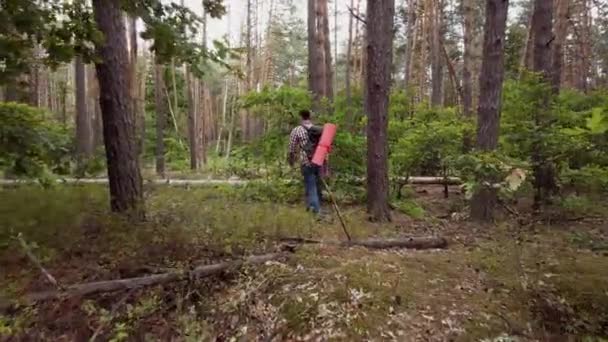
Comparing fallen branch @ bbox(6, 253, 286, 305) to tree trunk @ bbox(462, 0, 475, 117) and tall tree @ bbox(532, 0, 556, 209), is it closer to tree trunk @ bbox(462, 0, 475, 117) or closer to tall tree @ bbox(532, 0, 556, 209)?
tall tree @ bbox(532, 0, 556, 209)

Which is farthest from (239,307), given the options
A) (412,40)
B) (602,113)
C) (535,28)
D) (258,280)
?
(412,40)

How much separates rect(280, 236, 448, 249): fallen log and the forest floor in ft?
0.47

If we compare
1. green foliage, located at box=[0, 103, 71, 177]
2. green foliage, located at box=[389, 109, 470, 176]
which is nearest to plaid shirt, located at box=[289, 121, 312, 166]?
green foliage, located at box=[389, 109, 470, 176]

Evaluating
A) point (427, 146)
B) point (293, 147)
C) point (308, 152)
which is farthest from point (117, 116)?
point (427, 146)

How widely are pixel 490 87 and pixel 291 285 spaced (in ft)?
15.9

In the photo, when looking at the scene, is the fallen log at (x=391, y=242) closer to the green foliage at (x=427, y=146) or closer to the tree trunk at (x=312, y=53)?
the green foliage at (x=427, y=146)

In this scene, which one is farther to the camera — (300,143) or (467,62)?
(467,62)

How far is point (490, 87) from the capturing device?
6.90 m

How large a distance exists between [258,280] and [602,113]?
331 cm

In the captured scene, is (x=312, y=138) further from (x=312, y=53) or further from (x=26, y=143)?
(x=26, y=143)

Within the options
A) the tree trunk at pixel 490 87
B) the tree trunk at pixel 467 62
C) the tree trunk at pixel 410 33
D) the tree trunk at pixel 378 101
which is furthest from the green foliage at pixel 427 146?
the tree trunk at pixel 410 33

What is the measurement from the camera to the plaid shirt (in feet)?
25.8

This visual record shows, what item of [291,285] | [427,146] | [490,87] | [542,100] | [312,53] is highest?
[312,53]

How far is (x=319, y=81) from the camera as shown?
1110cm
